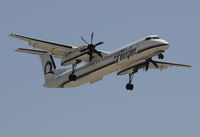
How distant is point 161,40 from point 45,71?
48.3 feet

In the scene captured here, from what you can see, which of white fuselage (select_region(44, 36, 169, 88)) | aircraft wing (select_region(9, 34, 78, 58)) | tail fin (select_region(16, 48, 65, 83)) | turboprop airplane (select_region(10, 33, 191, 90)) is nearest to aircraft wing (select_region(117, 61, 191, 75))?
turboprop airplane (select_region(10, 33, 191, 90))

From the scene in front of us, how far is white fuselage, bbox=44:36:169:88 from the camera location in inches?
1667

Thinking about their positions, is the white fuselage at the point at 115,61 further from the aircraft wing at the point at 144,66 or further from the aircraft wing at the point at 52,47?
the aircraft wing at the point at 52,47

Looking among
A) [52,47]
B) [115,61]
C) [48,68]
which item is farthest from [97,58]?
[48,68]

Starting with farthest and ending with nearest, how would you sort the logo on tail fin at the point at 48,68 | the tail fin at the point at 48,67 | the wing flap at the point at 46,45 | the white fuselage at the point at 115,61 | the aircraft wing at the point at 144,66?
the logo on tail fin at the point at 48,68
the tail fin at the point at 48,67
the aircraft wing at the point at 144,66
the wing flap at the point at 46,45
the white fuselage at the point at 115,61

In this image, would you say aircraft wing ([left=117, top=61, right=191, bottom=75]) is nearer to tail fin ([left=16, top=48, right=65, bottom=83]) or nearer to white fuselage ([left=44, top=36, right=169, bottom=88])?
white fuselage ([left=44, top=36, right=169, bottom=88])

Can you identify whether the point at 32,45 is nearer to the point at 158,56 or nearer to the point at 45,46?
the point at 45,46

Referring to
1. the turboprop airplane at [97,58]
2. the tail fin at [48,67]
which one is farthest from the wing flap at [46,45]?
the tail fin at [48,67]

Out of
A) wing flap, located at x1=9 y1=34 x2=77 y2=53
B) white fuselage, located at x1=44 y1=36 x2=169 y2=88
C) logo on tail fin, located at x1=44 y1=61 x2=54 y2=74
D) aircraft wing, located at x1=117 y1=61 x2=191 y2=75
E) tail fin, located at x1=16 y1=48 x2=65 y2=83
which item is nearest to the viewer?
white fuselage, located at x1=44 y1=36 x2=169 y2=88

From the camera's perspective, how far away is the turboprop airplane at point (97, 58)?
140 feet

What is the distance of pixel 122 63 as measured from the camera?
4403cm

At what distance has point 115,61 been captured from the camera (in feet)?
145

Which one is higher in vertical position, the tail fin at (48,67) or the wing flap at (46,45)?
the wing flap at (46,45)

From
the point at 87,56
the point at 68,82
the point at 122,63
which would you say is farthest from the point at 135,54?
the point at 68,82
